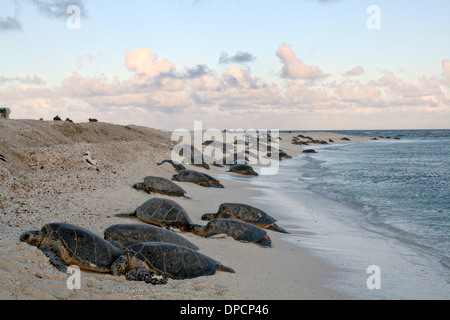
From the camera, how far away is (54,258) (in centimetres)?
482

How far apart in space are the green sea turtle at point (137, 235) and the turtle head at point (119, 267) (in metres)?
0.86

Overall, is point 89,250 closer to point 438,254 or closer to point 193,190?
point 438,254

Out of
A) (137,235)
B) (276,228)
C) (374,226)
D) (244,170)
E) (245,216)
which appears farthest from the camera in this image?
(244,170)

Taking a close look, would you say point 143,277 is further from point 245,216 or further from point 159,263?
point 245,216

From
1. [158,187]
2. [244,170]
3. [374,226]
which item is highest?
[158,187]

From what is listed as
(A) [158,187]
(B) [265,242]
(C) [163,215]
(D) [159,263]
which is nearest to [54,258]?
(D) [159,263]

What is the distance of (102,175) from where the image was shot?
470 inches

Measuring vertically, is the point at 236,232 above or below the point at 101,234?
below

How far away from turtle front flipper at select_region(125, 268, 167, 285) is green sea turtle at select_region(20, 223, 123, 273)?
1.19ft

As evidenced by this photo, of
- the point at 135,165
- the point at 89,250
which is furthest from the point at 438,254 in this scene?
the point at 135,165

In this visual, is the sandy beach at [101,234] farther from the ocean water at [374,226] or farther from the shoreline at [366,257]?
the ocean water at [374,226]

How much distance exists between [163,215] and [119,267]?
2955 millimetres
